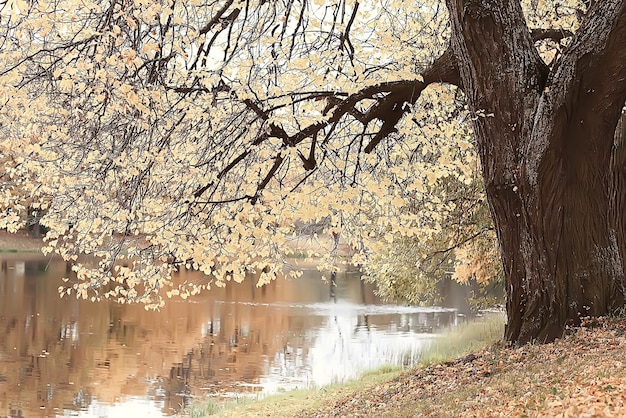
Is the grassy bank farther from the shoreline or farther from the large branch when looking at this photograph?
the shoreline

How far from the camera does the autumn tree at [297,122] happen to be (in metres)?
7.11

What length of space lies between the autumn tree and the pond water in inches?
165

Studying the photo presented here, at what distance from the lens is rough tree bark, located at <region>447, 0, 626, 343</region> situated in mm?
7285

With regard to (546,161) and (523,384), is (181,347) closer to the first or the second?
(546,161)

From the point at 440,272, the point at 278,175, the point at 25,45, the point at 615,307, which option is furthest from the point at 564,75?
the point at 440,272

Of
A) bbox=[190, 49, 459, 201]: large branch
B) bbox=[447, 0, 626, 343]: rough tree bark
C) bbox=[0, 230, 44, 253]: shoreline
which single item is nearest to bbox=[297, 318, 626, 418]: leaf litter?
bbox=[447, 0, 626, 343]: rough tree bark

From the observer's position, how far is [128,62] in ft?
20.4

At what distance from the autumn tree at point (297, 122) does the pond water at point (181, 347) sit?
165 inches

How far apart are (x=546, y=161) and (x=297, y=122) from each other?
2.45m

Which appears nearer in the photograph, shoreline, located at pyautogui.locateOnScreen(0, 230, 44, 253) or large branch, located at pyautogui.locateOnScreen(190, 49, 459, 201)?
large branch, located at pyautogui.locateOnScreen(190, 49, 459, 201)

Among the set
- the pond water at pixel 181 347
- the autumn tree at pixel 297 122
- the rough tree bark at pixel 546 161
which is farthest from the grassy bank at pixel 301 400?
the rough tree bark at pixel 546 161

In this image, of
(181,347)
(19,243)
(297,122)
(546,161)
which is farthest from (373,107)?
(19,243)

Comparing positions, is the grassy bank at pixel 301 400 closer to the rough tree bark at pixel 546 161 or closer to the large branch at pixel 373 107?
the rough tree bark at pixel 546 161

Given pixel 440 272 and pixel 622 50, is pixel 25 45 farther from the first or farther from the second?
pixel 440 272
